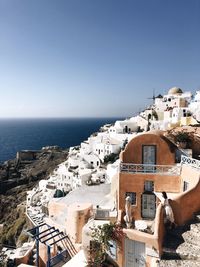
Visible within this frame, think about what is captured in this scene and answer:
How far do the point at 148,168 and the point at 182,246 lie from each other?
5199 mm

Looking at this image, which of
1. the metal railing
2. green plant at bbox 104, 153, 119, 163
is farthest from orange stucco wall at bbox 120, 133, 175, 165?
green plant at bbox 104, 153, 119, 163

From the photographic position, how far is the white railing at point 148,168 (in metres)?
15.9

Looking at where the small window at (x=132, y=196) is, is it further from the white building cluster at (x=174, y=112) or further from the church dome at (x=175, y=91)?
the church dome at (x=175, y=91)

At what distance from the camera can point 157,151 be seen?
16.3 metres

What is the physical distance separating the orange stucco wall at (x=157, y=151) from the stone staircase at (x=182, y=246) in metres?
4.12

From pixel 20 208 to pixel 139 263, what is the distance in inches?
1685

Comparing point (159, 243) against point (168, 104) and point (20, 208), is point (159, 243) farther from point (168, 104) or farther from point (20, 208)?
point (168, 104)

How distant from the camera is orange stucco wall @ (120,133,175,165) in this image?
16234 millimetres

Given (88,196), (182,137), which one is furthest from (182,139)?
(88,196)

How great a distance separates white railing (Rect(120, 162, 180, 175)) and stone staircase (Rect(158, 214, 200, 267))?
3.34 metres

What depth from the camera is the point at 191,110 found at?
166 feet

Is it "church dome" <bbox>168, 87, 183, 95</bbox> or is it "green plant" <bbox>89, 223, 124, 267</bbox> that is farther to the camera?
"church dome" <bbox>168, 87, 183, 95</bbox>

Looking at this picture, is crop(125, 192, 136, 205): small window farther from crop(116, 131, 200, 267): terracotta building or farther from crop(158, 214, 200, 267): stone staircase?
crop(158, 214, 200, 267): stone staircase

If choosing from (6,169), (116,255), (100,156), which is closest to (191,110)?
(100,156)
